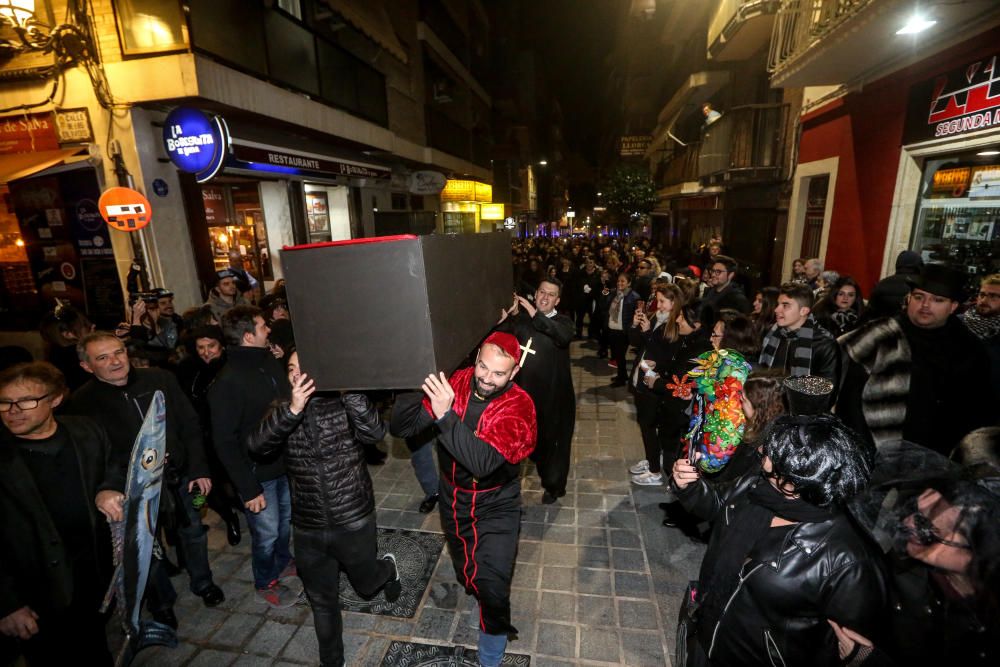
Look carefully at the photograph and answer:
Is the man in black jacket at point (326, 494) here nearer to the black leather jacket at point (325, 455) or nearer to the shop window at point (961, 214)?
the black leather jacket at point (325, 455)

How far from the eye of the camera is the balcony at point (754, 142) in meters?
11.5

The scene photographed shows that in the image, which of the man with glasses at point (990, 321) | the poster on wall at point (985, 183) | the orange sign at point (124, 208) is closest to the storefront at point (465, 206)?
the orange sign at point (124, 208)

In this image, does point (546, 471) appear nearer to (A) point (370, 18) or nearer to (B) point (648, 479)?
(B) point (648, 479)

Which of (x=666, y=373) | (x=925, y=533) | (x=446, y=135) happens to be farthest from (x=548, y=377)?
(x=446, y=135)

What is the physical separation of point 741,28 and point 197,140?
40.1ft

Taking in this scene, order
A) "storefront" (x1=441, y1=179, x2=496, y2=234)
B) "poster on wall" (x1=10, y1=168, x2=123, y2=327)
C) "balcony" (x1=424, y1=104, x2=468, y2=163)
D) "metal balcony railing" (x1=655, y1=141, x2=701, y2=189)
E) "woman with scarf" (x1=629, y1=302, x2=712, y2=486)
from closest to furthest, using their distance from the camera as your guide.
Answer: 1. "woman with scarf" (x1=629, y1=302, x2=712, y2=486)
2. "poster on wall" (x1=10, y1=168, x2=123, y2=327)
3. "balcony" (x1=424, y1=104, x2=468, y2=163)
4. "metal balcony railing" (x1=655, y1=141, x2=701, y2=189)
5. "storefront" (x1=441, y1=179, x2=496, y2=234)

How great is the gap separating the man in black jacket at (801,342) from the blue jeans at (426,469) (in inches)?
145

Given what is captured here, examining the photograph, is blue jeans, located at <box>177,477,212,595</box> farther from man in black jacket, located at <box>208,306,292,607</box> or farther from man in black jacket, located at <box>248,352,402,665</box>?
man in black jacket, located at <box>248,352,402,665</box>

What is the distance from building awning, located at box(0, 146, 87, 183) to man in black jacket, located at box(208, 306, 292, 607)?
21.0ft

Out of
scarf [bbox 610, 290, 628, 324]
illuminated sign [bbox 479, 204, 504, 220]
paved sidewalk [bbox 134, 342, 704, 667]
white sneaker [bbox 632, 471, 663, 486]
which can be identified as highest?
illuminated sign [bbox 479, 204, 504, 220]

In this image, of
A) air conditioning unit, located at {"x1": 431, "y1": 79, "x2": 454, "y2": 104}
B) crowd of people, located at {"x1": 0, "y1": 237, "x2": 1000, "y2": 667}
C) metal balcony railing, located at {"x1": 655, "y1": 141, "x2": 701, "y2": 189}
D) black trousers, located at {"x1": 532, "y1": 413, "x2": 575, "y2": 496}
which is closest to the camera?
crowd of people, located at {"x1": 0, "y1": 237, "x2": 1000, "y2": 667}

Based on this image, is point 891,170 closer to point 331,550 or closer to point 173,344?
point 331,550

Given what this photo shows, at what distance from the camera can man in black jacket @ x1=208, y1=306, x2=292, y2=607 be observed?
3291 millimetres

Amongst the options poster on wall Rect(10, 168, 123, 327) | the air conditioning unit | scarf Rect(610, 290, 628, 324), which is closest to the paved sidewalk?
scarf Rect(610, 290, 628, 324)
